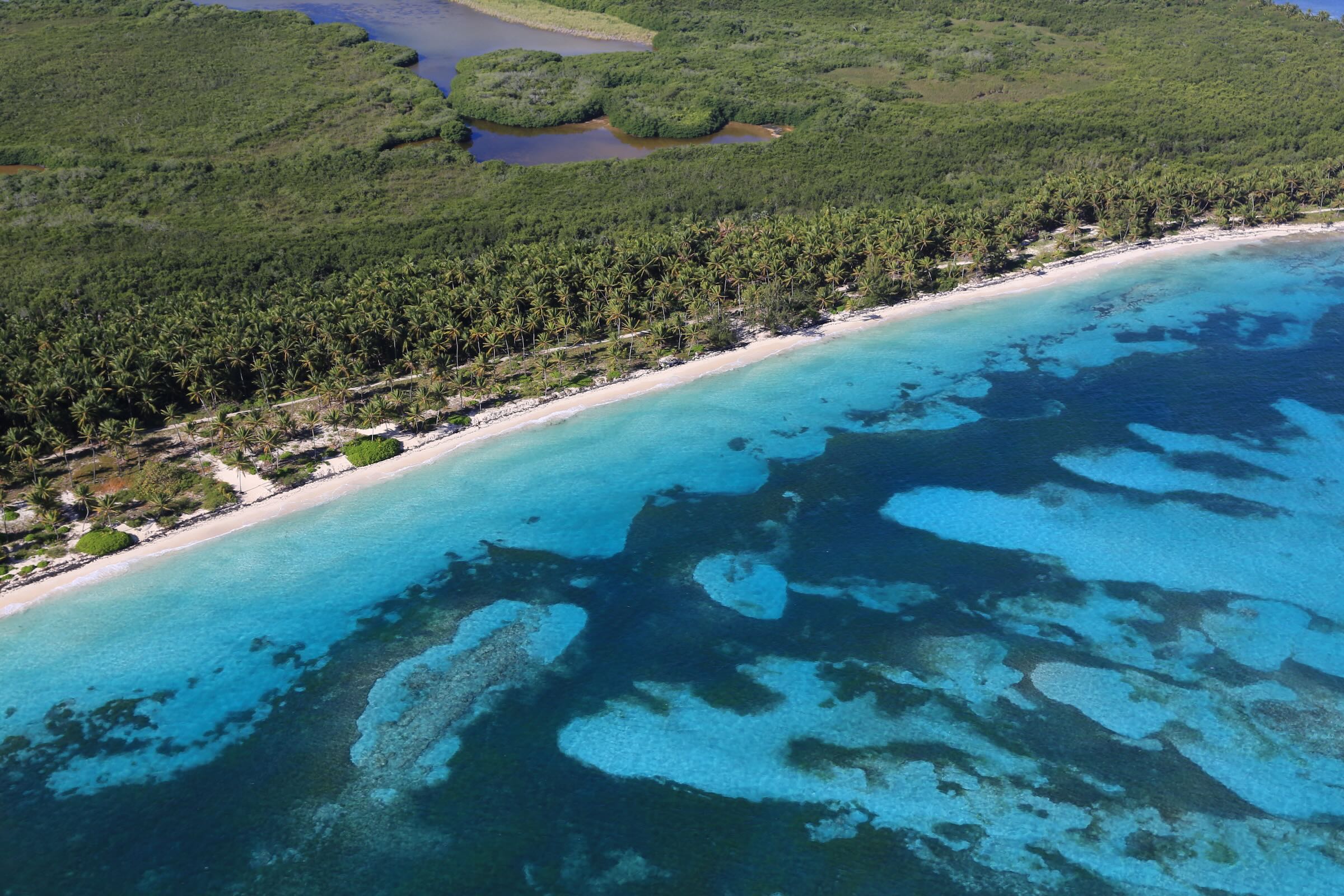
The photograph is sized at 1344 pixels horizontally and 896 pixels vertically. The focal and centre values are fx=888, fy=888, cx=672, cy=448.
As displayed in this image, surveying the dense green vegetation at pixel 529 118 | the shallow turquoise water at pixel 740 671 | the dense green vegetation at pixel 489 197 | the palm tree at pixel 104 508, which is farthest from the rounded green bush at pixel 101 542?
the dense green vegetation at pixel 529 118

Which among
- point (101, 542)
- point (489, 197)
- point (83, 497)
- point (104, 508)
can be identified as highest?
point (489, 197)

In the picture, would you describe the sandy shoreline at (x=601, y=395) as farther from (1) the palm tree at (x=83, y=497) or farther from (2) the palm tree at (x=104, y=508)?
(1) the palm tree at (x=83, y=497)

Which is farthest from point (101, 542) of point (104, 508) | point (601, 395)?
point (601, 395)

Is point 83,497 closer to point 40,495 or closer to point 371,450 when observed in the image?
point 40,495

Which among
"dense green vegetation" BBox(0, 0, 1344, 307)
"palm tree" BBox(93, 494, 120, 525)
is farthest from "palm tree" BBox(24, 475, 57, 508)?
"dense green vegetation" BBox(0, 0, 1344, 307)

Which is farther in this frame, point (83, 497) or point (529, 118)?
point (529, 118)

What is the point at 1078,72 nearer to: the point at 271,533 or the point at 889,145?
the point at 889,145

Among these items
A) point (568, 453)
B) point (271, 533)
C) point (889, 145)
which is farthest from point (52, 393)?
point (889, 145)
